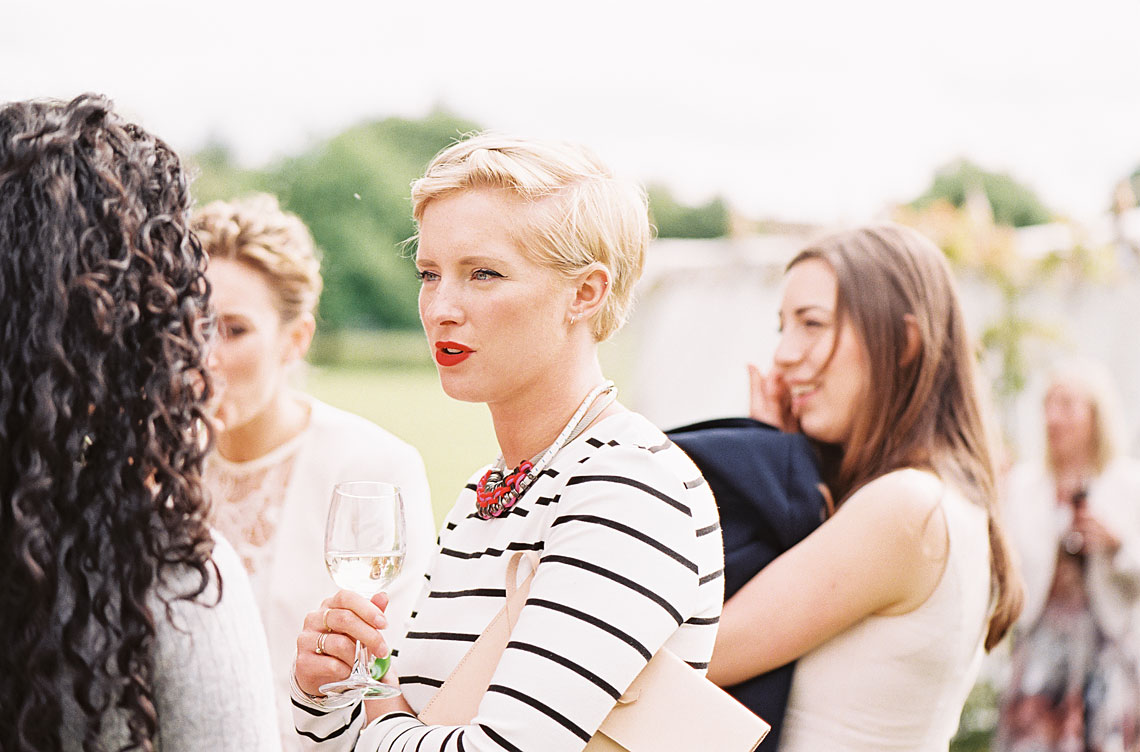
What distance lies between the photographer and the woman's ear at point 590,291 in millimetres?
1690

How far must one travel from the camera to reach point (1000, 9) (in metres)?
61.1

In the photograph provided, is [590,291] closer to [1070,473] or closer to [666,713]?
[666,713]

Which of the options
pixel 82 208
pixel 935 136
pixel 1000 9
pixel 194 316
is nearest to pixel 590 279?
pixel 194 316

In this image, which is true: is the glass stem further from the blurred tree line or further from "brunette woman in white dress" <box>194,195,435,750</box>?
the blurred tree line

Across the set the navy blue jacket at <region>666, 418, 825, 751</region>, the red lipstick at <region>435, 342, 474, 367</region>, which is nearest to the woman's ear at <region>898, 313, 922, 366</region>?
the navy blue jacket at <region>666, 418, 825, 751</region>

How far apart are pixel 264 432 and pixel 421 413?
57664 millimetres

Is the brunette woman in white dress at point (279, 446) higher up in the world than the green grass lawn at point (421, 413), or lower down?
higher up

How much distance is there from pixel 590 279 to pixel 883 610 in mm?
1052

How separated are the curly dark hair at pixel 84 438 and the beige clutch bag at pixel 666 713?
426 millimetres

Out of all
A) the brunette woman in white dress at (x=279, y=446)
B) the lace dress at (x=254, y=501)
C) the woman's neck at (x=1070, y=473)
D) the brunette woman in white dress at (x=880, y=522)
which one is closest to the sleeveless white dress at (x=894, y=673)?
the brunette woman in white dress at (x=880, y=522)

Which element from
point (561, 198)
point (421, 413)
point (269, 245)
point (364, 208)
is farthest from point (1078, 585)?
point (364, 208)

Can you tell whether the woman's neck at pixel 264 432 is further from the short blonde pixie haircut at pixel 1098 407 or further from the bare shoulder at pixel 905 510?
the short blonde pixie haircut at pixel 1098 407

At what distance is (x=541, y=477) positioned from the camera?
1652mm

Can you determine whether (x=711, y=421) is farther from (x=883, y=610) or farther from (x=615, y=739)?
(x=615, y=739)
